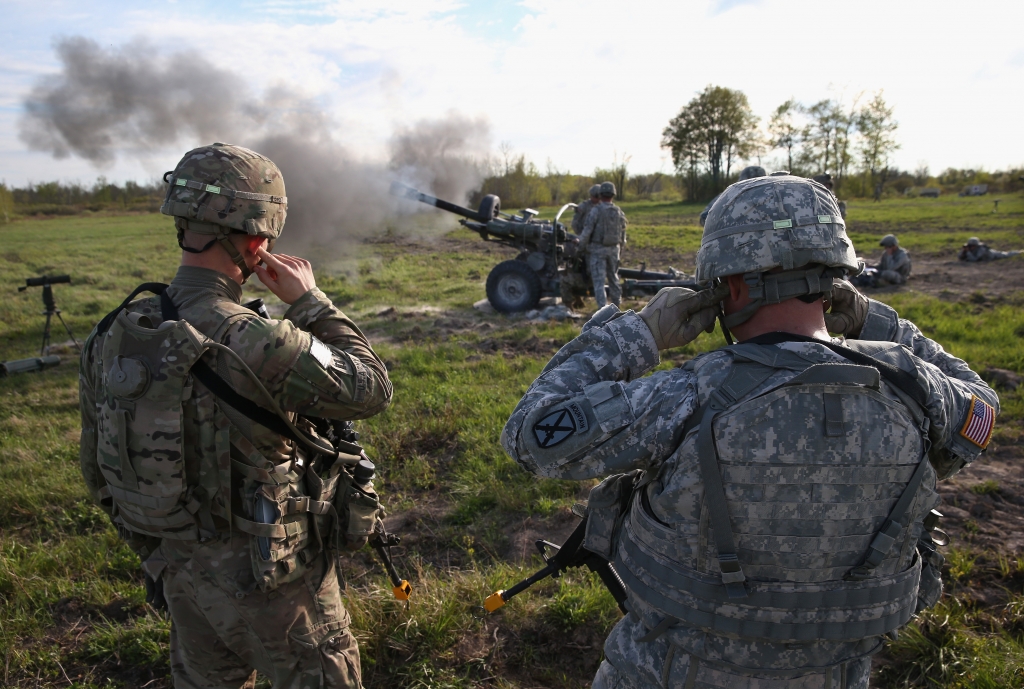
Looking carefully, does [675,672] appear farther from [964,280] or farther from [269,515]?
[964,280]

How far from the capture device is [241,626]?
192 cm

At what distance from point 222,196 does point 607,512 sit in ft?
4.85

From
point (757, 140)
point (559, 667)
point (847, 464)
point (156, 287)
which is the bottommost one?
point (559, 667)

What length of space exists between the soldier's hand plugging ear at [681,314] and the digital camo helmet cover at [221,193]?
125 centimetres

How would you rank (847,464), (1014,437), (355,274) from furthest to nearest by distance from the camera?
(355,274) < (1014,437) < (847,464)

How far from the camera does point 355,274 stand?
44.9 feet

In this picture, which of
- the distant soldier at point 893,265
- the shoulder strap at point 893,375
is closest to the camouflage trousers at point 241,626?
the shoulder strap at point 893,375

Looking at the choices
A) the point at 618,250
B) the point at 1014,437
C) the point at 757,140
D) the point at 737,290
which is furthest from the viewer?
the point at 757,140

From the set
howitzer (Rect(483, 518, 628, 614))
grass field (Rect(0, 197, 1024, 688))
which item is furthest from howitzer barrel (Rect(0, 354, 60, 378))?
howitzer (Rect(483, 518, 628, 614))

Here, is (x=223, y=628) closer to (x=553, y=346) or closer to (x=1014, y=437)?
(x=1014, y=437)

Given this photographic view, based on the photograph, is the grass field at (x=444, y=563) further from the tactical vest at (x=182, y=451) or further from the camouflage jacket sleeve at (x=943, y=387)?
the camouflage jacket sleeve at (x=943, y=387)

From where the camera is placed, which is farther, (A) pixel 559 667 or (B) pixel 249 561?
(A) pixel 559 667

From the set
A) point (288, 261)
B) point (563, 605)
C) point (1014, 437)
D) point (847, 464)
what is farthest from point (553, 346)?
point (847, 464)

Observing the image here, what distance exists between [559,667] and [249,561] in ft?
4.80
